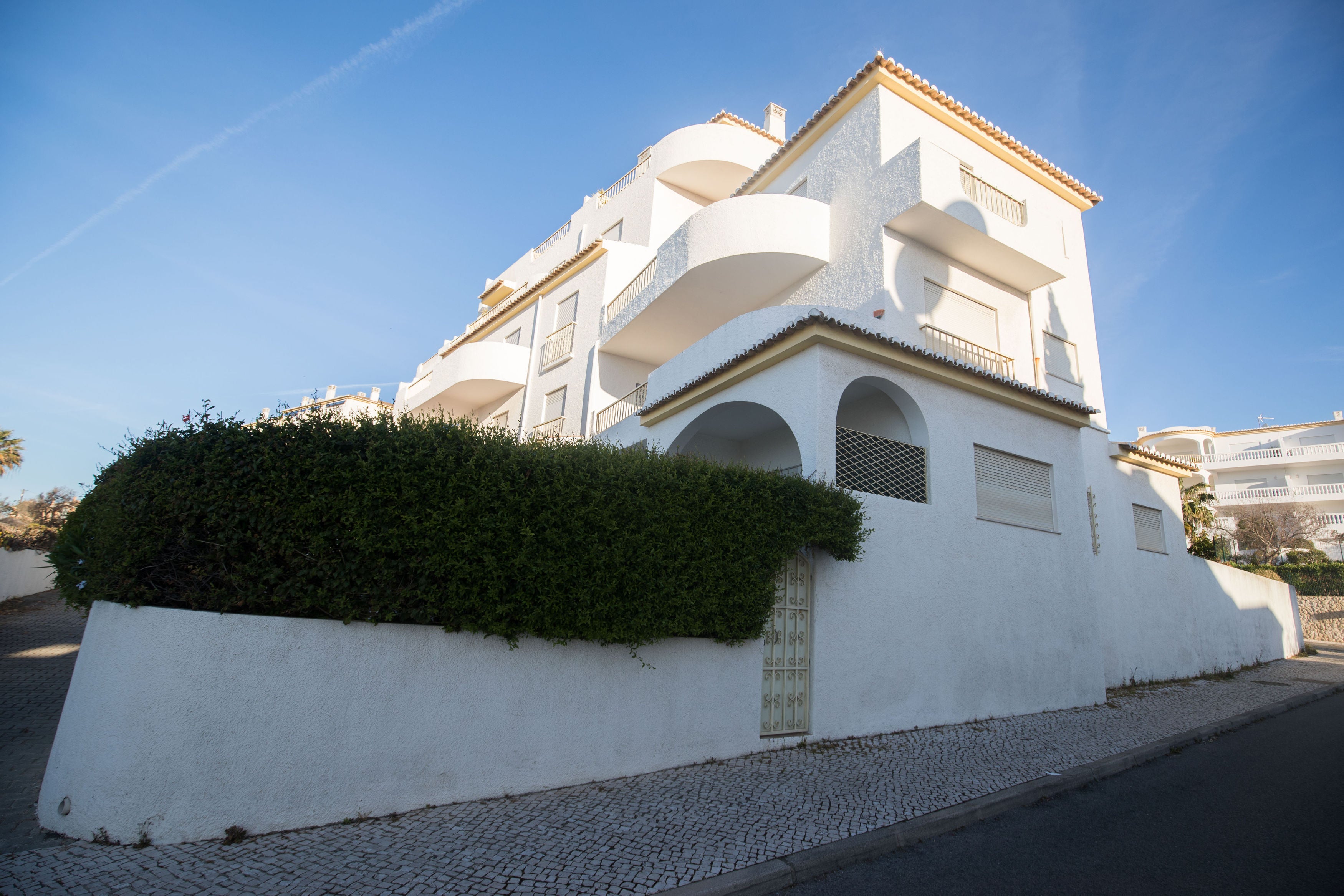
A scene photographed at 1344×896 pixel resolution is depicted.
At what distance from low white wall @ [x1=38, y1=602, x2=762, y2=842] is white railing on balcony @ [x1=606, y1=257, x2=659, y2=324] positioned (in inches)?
406

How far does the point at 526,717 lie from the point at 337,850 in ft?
5.03

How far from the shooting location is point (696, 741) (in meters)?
6.03

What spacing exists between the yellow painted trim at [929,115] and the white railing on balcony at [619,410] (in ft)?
19.1

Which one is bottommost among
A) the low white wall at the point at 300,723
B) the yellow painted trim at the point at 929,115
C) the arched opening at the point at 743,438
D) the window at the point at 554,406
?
the low white wall at the point at 300,723

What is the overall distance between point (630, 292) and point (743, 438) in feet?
19.2

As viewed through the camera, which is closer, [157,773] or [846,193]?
[157,773]

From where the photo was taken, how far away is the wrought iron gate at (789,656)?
6.72 metres

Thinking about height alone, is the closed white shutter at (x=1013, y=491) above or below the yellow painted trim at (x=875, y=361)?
below

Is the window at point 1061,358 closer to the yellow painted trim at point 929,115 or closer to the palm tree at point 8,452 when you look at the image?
the yellow painted trim at point 929,115

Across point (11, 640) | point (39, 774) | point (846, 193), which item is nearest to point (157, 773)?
point (39, 774)

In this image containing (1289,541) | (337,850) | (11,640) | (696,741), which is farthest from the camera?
(1289,541)

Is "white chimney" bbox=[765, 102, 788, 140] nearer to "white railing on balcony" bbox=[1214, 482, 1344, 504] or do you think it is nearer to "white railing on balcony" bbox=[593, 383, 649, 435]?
"white railing on balcony" bbox=[593, 383, 649, 435]

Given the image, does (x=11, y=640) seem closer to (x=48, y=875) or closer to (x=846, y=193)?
(x=48, y=875)

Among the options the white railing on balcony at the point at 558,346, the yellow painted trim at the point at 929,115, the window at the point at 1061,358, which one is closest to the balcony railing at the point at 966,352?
the window at the point at 1061,358
